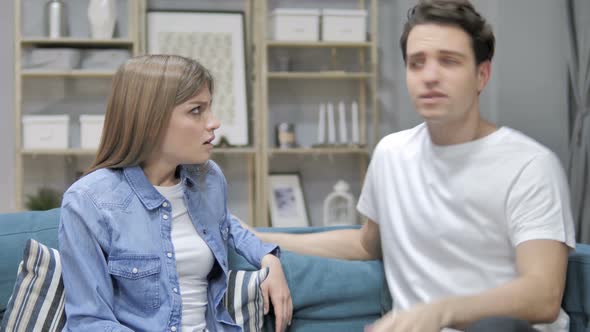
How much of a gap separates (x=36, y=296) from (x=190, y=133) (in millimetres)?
493

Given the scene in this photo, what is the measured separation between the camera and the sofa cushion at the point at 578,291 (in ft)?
5.58

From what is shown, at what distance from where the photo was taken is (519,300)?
1430 millimetres

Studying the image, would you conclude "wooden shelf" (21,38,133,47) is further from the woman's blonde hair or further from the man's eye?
the man's eye

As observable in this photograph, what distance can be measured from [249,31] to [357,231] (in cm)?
323

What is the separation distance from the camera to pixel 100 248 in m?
1.57

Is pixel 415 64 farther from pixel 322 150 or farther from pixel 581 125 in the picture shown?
pixel 322 150

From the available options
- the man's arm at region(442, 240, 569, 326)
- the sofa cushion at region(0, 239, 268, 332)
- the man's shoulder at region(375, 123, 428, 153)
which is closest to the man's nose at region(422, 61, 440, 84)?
the man's shoulder at region(375, 123, 428, 153)

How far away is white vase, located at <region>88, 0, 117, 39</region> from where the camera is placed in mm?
4707

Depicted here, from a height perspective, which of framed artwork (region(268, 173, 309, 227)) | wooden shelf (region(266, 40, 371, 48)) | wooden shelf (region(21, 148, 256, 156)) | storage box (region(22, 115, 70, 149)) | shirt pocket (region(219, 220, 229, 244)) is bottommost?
framed artwork (region(268, 173, 309, 227))

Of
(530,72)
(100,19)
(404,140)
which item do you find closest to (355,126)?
(530,72)

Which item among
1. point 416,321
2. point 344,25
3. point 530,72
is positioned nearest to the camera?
point 416,321

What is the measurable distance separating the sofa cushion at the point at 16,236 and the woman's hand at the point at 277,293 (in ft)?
1.76

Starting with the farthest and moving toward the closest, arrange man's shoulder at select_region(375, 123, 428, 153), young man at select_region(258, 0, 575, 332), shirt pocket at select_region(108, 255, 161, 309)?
man's shoulder at select_region(375, 123, 428, 153)
shirt pocket at select_region(108, 255, 161, 309)
young man at select_region(258, 0, 575, 332)

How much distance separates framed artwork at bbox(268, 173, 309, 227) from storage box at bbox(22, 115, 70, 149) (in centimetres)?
135
